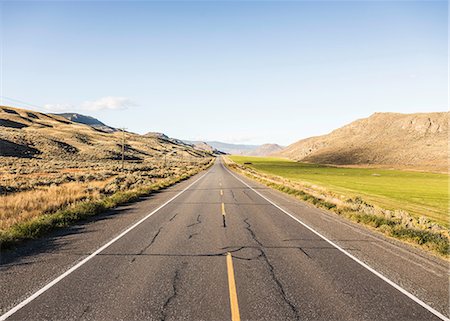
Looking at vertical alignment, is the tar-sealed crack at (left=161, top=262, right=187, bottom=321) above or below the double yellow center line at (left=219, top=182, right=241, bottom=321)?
below

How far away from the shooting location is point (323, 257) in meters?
7.59

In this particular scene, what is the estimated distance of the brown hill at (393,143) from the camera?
110 m

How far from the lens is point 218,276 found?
6117 mm

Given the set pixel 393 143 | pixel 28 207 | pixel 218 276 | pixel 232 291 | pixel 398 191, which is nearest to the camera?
pixel 232 291

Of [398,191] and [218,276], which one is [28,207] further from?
[398,191]

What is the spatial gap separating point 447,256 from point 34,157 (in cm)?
8209

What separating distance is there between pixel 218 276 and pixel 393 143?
152977 millimetres

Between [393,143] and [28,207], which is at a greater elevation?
[393,143]

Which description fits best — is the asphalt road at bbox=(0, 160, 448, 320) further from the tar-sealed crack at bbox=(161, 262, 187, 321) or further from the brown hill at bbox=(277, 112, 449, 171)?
the brown hill at bbox=(277, 112, 449, 171)

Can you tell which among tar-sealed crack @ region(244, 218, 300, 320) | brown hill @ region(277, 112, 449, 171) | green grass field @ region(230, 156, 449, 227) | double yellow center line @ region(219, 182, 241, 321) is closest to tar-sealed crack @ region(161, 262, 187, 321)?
double yellow center line @ region(219, 182, 241, 321)

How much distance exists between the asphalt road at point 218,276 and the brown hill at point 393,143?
344 feet

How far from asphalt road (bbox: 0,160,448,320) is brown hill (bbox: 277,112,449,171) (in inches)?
4124

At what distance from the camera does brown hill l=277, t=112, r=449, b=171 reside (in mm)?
110000

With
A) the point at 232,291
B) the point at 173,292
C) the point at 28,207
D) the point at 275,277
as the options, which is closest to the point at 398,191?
the point at 275,277
